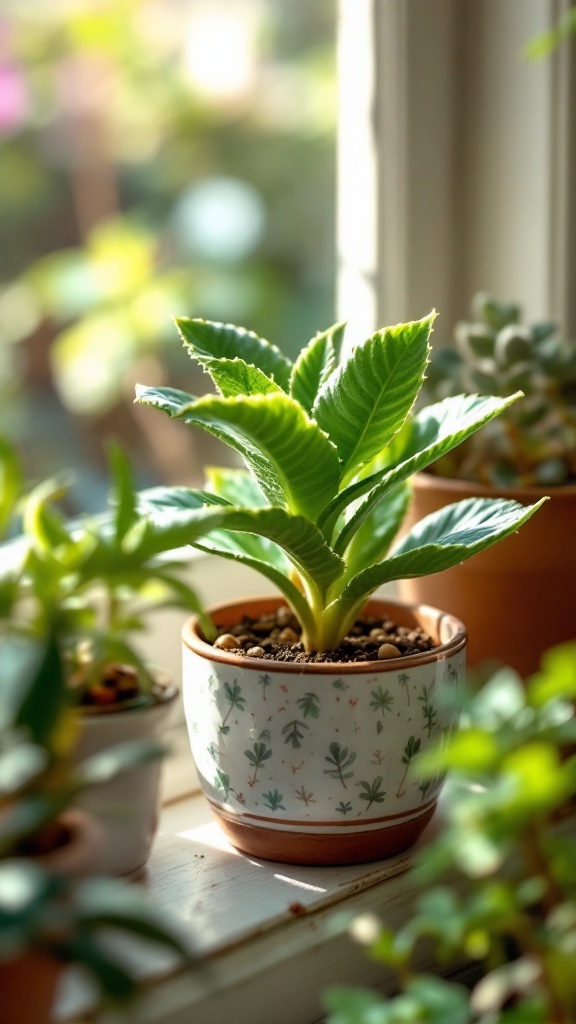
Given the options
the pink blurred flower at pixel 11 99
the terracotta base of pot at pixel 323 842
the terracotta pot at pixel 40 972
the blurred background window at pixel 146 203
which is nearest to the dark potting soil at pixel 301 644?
the terracotta base of pot at pixel 323 842

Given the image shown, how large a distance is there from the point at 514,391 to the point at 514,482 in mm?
76

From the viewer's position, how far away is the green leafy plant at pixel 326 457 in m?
0.65

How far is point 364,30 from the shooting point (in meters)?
1.08

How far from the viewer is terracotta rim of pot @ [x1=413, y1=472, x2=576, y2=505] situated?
88cm

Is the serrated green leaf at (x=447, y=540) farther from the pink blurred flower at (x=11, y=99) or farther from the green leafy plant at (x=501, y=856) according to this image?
the pink blurred flower at (x=11, y=99)

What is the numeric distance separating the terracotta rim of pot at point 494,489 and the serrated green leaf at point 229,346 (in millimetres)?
180

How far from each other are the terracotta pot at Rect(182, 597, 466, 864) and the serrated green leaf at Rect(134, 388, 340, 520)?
0.35 ft

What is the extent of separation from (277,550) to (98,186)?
82 centimetres

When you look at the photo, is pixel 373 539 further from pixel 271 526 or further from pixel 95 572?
pixel 95 572

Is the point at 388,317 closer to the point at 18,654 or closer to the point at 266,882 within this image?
the point at 266,882

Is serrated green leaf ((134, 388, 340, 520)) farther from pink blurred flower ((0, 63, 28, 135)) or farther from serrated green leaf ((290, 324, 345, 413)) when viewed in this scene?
pink blurred flower ((0, 63, 28, 135))

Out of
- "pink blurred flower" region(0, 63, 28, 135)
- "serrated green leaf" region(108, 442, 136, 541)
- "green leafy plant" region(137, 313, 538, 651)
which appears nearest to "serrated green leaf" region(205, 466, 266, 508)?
"green leafy plant" region(137, 313, 538, 651)

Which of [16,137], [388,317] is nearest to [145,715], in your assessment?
[388,317]

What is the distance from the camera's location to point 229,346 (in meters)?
0.76
